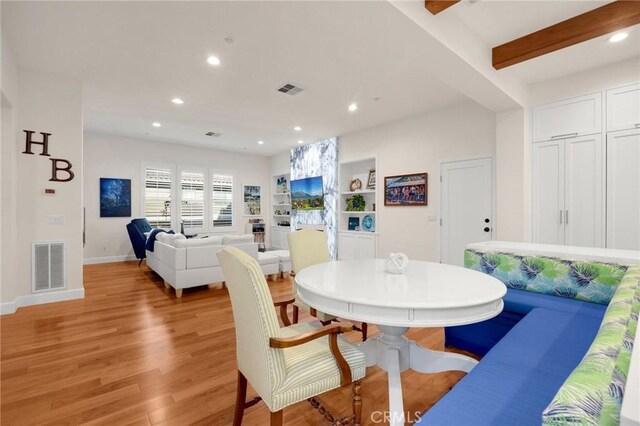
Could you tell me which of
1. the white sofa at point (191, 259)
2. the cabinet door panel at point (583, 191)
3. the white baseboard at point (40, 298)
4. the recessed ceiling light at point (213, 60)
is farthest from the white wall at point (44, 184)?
the cabinet door panel at point (583, 191)

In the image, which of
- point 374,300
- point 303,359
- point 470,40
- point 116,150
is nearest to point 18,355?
point 303,359

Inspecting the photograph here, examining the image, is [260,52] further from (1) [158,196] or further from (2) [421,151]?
(1) [158,196]

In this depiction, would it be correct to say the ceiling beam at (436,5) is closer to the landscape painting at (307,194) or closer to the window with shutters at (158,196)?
the landscape painting at (307,194)

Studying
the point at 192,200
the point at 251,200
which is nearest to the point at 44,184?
the point at 192,200

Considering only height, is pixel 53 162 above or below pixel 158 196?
above

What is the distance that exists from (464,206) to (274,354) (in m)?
4.00

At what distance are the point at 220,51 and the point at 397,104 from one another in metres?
2.66

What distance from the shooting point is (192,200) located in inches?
303

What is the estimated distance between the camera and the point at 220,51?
3029mm

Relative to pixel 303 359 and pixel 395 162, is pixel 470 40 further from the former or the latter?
pixel 303 359

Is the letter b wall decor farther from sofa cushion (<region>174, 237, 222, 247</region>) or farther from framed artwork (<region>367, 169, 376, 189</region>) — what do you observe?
framed artwork (<region>367, 169, 376, 189</region>)

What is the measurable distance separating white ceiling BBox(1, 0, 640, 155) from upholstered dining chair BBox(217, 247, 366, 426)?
1886 mm

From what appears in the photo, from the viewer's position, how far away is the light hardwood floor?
1.73 metres

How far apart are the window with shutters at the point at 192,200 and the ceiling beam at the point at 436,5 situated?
22.7 ft
